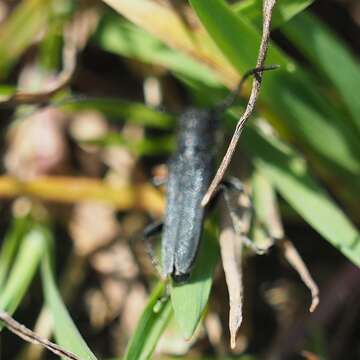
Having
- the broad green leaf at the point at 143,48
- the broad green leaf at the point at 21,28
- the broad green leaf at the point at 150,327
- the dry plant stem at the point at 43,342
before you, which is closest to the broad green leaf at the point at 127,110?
the broad green leaf at the point at 143,48

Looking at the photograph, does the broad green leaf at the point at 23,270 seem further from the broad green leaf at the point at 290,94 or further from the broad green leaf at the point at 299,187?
the broad green leaf at the point at 290,94

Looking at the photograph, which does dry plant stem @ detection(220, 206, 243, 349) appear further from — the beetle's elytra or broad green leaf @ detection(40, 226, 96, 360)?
broad green leaf @ detection(40, 226, 96, 360)

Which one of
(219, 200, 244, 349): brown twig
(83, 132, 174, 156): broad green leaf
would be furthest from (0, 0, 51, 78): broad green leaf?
(219, 200, 244, 349): brown twig

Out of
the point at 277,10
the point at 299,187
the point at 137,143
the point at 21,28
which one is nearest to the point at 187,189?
Answer: the point at 299,187

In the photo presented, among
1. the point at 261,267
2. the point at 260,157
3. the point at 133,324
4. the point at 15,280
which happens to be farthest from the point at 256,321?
the point at 15,280

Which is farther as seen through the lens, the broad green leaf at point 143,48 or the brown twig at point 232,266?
the broad green leaf at point 143,48

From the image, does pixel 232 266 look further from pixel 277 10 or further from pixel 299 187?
pixel 277 10
